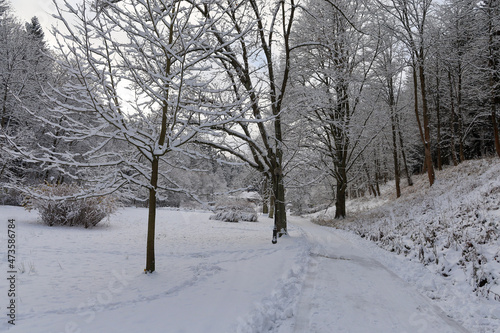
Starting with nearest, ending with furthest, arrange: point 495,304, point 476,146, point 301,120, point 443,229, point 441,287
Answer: point 495,304
point 441,287
point 443,229
point 301,120
point 476,146

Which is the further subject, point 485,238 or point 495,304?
point 485,238

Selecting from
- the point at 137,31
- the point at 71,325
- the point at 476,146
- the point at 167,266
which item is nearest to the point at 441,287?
the point at 167,266

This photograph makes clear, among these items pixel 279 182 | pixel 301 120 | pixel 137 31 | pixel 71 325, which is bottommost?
pixel 71 325

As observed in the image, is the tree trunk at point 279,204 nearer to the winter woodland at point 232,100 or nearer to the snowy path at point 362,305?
the winter woodland at point 232,100

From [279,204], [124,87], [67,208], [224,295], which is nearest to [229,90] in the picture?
[124,87]

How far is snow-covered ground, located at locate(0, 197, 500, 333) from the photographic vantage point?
2.79 m

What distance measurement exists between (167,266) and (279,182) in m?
5.00

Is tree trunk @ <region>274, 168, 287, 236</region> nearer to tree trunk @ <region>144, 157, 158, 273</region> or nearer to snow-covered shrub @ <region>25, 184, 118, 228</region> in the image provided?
tree trunk @ <region>144, 157, 158, 273</region>

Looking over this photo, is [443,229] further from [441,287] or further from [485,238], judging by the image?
[441,287]

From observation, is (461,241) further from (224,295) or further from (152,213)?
(152,213)

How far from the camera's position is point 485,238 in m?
5.26

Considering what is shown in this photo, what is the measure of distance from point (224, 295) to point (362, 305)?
199cm

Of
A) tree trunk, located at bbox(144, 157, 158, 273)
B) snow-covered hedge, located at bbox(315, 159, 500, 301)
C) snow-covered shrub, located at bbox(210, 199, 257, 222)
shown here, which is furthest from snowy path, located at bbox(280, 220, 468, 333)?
snow-covered shrub, located at bbox(210, 199, 257, 222)

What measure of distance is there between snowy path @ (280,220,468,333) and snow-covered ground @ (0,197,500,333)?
0.05 feet
